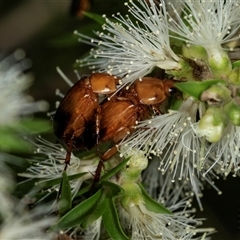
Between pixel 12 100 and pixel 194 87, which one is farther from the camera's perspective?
pixel 12 100

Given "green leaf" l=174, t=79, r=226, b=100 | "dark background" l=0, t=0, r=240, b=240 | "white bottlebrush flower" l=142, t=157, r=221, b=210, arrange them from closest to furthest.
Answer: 1. "green leaf" l=174, t=79, r=226, b=100
2. "white bottlebrush flower" l=142, t=157, r=221, b=210
3. "dark background" l=0, t=0, r=240, b=240

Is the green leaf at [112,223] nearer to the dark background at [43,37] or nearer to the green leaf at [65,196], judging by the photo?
the green leaf at [65,196]

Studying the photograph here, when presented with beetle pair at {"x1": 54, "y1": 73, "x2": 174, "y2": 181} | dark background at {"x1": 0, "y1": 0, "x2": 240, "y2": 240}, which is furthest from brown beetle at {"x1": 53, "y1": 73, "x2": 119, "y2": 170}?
dark background at {"x1": 0, "y1": 0, "x2": 240, "y2": 240}

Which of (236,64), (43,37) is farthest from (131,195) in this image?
(43,37)

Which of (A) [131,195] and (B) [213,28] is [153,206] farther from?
(B) [213,28]

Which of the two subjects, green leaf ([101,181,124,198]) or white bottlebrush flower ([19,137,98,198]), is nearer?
green leaf ([101,181,124,198])

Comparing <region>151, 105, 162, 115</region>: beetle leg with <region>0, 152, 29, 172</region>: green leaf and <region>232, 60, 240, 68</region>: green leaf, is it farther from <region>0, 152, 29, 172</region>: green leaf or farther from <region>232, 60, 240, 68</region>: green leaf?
<region>0, 152, 29, 172</region>: green leaf
